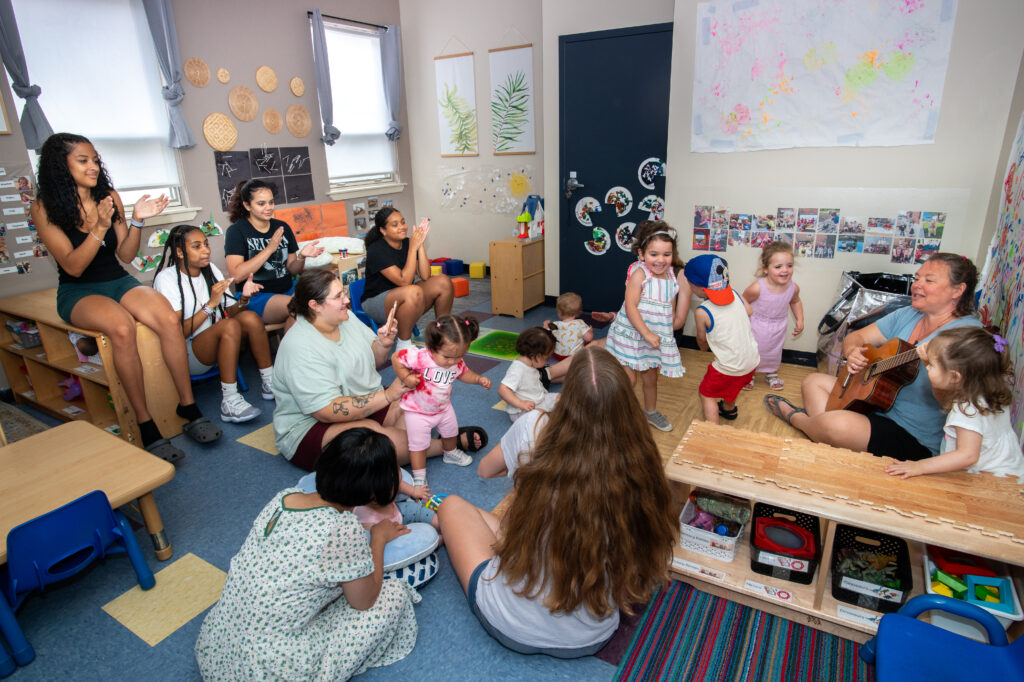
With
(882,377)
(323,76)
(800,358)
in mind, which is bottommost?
(800,358)

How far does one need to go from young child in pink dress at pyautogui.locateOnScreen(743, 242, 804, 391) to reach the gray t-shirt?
2.25m

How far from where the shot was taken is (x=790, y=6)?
3.24m

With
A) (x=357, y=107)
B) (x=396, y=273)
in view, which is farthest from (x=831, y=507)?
(x=357, y=107)

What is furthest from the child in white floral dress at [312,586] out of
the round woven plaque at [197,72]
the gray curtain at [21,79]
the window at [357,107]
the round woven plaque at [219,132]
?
the window at [357,107]

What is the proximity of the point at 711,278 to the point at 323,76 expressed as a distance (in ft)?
14.2

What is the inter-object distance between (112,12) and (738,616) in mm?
5288

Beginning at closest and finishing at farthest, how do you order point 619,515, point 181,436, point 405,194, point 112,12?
point 619,515 < point 181,436 < point 112,12 < point 405,194

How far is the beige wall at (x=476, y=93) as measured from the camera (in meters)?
5.36

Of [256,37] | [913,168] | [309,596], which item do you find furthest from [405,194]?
[309,596]

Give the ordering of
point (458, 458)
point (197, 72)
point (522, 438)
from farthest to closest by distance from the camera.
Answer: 1. point (197, 72)
2. point (458, 458)
3. point (522, 438)

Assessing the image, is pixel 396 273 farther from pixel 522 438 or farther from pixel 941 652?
pixel 941 652

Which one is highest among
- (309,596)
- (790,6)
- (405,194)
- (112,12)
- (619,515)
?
(112,12)

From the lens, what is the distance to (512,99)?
18.2ft

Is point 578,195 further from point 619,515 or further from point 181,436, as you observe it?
point 619,515
